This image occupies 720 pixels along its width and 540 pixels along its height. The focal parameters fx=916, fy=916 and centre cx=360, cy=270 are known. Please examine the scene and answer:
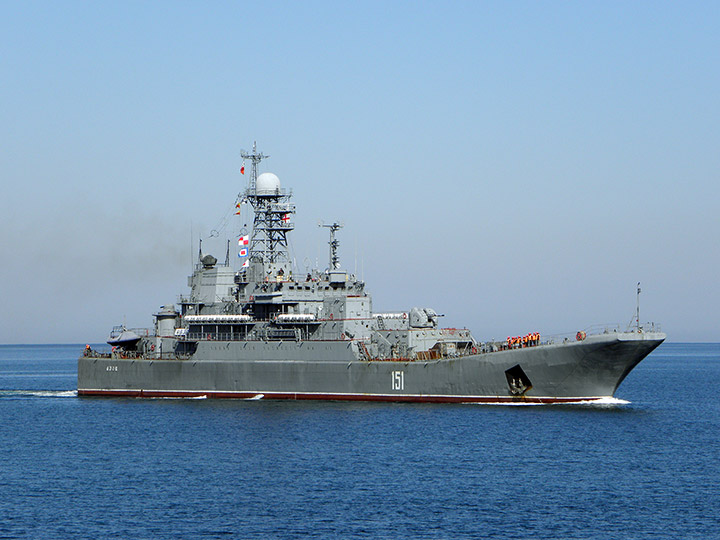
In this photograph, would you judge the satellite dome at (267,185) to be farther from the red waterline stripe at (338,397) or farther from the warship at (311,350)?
the red waterline stripe at (338,397)

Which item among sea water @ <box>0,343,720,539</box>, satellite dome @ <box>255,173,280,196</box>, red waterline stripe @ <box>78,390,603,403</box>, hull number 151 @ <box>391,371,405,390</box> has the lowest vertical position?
sea water @ <box>0,343,720,539</box>

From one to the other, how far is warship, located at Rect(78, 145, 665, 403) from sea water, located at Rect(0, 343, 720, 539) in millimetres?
1788

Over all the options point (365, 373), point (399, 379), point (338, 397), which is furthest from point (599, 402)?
point (338, 397)

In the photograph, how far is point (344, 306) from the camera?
180ft

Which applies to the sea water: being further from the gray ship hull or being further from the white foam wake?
the gray ship hull

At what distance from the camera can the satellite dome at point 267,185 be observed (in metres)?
61.5

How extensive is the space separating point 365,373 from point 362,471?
18360mm

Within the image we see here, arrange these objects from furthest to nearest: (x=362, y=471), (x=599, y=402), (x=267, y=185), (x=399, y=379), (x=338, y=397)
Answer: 1. (x=267, y=185)
2. (x=338, y=397)
3. (x=399, y=379)
4. (x=599, y=402)
5. (x=362, y=471)

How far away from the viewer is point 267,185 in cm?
6150

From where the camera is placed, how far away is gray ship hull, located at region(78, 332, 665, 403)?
49000 mm

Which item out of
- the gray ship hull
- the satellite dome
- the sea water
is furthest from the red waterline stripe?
the satellite dome

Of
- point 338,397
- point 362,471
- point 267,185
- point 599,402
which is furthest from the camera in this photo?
point 267,185

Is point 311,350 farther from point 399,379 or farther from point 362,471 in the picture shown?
point 362,471

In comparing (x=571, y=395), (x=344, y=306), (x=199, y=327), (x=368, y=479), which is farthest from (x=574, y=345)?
(x=199, y=327)
